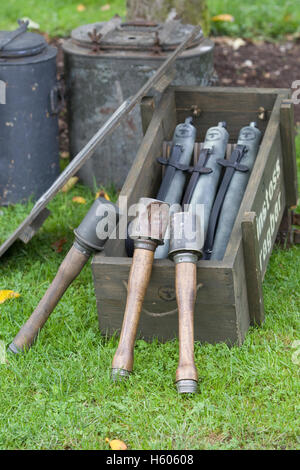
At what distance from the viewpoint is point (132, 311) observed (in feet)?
9.29

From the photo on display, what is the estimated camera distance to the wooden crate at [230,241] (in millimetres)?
2951

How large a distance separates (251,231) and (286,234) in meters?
1.07

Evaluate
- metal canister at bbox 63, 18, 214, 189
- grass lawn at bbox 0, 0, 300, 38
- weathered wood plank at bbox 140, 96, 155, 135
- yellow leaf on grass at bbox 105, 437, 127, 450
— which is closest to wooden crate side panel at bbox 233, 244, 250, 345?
yellow leaf on grass at bbox 105, 437, 127, 450

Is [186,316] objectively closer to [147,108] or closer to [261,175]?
[261,175]

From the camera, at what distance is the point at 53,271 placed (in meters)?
3.88

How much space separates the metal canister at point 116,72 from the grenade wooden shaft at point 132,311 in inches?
71.9

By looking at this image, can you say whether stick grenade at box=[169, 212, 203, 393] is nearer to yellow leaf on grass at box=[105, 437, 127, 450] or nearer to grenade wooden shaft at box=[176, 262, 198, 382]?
grenade wooden shaft at box=[176, 262, 198, 382]

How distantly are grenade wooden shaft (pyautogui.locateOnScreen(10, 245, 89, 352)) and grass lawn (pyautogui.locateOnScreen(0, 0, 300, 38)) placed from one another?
166 inches

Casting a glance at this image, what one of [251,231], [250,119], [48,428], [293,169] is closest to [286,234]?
[293,169]

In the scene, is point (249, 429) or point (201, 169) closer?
point (249, 429)

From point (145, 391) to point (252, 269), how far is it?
683 millimetres

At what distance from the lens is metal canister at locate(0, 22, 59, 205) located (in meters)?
4.24

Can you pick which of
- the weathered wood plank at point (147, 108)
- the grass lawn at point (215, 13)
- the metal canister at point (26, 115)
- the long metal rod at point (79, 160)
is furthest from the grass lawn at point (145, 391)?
the grass lawn at point (215, 13)

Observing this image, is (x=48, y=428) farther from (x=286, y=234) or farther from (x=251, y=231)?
(x=286, y=234)
